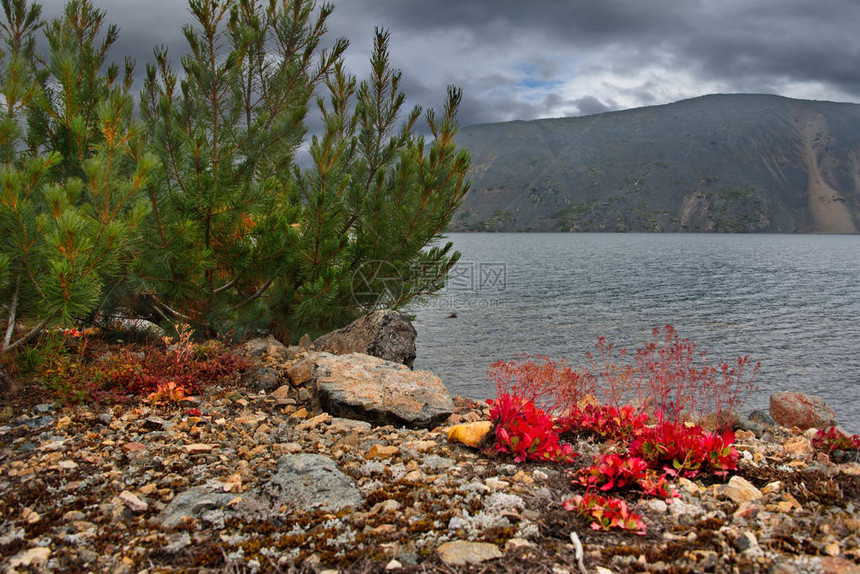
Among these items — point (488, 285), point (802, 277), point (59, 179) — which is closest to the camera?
point (59, 179)

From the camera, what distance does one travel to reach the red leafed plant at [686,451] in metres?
4.68

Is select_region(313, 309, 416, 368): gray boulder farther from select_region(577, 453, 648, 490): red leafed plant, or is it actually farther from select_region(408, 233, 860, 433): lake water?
select_region(577, 453, 648, 490): red leafed plant

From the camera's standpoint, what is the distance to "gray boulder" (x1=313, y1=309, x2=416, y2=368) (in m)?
10.2

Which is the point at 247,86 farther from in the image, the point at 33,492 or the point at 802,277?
the point at 802,277

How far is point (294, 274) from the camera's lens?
10555 millimetres

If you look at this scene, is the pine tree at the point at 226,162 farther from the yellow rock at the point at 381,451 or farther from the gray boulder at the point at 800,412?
the gray boulder at the point at 800,412

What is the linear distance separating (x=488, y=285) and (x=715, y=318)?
60.3 ft

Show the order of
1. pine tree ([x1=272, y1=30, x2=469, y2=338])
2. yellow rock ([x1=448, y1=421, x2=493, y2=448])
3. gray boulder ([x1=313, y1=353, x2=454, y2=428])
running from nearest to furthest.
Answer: yellow rock ([x1=448, y1=421, x2=493, y2=448])
gray boulder ([x1=313, y1=353, x2=454, y2=428])
pine tree ([x1=272, y1=30, x2=469, y2=338])

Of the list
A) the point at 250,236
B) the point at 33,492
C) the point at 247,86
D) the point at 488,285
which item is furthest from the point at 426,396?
the point at 488,285

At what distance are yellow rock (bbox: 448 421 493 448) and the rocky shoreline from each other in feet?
0.42

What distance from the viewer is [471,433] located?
18.5 ft

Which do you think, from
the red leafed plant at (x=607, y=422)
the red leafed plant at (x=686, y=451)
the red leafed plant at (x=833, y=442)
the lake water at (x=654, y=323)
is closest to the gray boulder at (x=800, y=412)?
the lake water at (x=654, y=323)

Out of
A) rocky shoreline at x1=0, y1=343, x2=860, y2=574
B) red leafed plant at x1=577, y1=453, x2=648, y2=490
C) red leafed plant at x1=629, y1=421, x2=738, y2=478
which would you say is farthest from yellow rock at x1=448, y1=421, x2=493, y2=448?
red leafed plant at x1=629, y1=421, x2=738, y2=478

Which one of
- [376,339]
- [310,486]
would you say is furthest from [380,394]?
[376,339]
